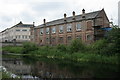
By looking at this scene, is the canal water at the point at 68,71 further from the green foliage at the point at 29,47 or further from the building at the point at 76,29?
the green foliage at the point at 29,47

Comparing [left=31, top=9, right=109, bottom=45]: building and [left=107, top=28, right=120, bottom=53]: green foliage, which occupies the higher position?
[left=31, top=9, right=109, bottom=45]: building

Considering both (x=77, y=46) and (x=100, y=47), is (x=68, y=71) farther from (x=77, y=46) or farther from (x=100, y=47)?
(x=77, y=46)

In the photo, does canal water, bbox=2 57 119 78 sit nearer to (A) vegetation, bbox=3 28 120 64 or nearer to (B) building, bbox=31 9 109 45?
(A) vegetation, bbox=3 28 120 64

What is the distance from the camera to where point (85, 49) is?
3416 cm

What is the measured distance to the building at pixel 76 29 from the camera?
1547 inches

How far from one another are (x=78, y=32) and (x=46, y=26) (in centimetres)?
1467

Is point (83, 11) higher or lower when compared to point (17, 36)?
higher

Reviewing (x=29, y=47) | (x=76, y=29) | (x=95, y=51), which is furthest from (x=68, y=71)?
(x=29, y=47)

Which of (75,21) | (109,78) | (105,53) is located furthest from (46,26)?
(109,78)

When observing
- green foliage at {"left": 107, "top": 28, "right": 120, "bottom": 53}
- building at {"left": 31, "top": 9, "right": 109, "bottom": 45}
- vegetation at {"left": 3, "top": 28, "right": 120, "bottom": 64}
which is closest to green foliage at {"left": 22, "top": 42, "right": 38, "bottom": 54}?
vegetation at {"left": 3, "top": 28, "right": 120, "bottom": 64}

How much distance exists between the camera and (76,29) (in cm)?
4394

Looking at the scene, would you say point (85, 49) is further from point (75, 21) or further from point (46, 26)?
point (46, 26)

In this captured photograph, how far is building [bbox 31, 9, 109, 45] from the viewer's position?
39.3 meters

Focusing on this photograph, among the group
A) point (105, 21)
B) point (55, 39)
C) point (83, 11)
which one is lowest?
point (55, 39)
